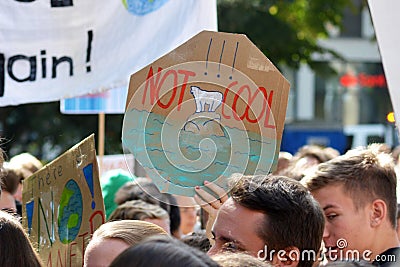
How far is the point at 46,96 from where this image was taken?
4.18m

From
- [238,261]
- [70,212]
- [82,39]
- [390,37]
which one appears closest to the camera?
[238,261]

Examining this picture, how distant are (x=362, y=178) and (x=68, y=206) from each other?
40.5 inches

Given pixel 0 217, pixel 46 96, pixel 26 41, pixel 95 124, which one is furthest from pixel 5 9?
pixel 95 124

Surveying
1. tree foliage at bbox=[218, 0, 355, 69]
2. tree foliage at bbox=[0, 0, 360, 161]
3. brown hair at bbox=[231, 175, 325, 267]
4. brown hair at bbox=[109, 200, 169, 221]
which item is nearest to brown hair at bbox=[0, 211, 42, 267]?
brown hair at bbox=[231, 175, 325, 267]

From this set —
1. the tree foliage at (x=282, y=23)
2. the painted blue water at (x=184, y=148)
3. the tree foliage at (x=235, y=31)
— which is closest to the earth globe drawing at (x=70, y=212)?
the painted blue water at (x=184, y=148)

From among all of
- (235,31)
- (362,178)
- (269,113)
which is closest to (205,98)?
(269,113)

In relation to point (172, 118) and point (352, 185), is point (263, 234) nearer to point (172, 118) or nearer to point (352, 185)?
point (172, 118)

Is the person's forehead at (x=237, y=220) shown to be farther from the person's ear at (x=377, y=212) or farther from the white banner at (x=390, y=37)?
the person's ear at (x=377, y=212)

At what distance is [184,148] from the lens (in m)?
2.70

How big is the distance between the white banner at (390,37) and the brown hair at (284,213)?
355 mm

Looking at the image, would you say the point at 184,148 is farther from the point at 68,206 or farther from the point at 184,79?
the point at 68,206

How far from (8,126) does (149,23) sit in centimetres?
1071

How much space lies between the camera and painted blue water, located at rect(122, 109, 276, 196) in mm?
2678

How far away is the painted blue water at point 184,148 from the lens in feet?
8.79
